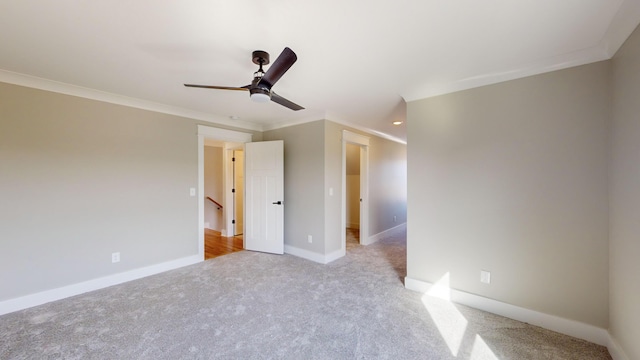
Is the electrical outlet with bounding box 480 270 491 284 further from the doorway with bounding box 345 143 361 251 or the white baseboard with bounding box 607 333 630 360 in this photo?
the doorway with bounding box 345 143 361 251

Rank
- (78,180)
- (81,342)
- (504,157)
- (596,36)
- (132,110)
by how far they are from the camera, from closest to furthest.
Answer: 1. (596,36)
2. (81,342)
3. (504,157)
4. (78,180)
5. (132,110)

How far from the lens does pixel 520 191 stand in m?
2.26

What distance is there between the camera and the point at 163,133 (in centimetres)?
345

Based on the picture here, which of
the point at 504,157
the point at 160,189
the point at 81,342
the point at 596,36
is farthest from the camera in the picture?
the point at 160,189

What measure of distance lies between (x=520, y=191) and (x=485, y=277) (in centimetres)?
93

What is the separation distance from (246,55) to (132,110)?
219 centimetres

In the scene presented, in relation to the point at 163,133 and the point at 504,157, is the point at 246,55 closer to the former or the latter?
→ the point at 163,133

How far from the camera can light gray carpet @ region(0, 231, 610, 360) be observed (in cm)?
185

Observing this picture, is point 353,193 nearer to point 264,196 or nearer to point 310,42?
point 264,196

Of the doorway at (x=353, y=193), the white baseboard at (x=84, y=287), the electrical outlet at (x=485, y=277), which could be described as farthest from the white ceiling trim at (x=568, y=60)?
the white baseboard at (x=84, y=287)

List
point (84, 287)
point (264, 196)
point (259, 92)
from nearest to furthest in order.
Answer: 1. point (259, 92)
2. point (84, 287)
3. point (264, 196)

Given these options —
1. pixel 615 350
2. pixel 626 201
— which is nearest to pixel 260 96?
pixel 626 201

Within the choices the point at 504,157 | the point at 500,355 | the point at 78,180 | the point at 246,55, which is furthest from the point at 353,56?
the point at 78,180

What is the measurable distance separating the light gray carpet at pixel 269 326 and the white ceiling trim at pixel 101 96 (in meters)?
2.32
